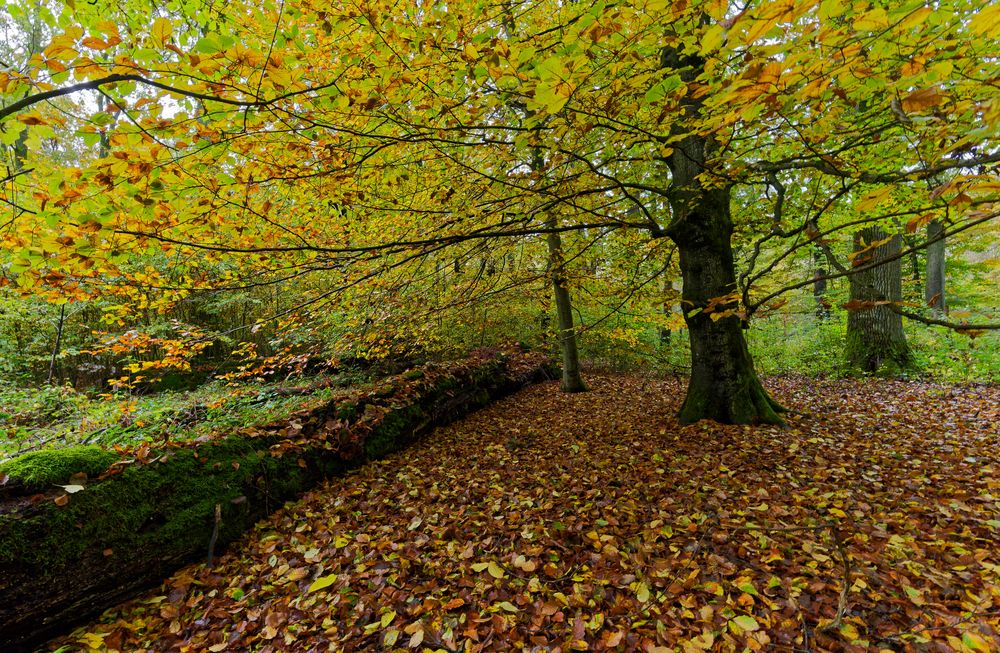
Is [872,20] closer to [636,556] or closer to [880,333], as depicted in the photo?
[636,556]

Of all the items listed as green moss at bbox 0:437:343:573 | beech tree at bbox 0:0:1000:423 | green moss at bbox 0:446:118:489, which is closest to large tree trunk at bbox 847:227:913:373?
beech tree at bbox 0:0:1000:423

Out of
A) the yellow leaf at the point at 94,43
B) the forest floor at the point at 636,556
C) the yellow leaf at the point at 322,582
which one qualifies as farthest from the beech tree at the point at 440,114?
the yellow leaf at the point at 322,582

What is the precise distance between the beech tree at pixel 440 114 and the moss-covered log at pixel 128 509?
1.32 metres

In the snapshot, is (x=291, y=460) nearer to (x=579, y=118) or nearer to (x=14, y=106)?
(x=14, y=106)

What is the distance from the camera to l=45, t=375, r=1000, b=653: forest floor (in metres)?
2.31

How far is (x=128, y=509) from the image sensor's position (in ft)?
9.54

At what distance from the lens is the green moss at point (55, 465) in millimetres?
2695

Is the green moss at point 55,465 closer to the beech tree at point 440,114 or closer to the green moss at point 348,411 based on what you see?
the beech tree at point 440,114

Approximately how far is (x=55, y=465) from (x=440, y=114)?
355cm

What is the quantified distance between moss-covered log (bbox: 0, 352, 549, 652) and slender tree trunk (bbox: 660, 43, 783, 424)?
171 inches

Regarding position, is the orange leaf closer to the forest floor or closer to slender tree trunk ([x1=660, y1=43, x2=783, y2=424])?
the forest floor

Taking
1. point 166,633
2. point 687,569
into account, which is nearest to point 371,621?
point 166,633

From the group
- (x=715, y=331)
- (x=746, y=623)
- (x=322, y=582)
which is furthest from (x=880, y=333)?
(x=322, y=582)

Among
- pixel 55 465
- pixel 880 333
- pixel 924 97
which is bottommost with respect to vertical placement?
pixel 880 333
